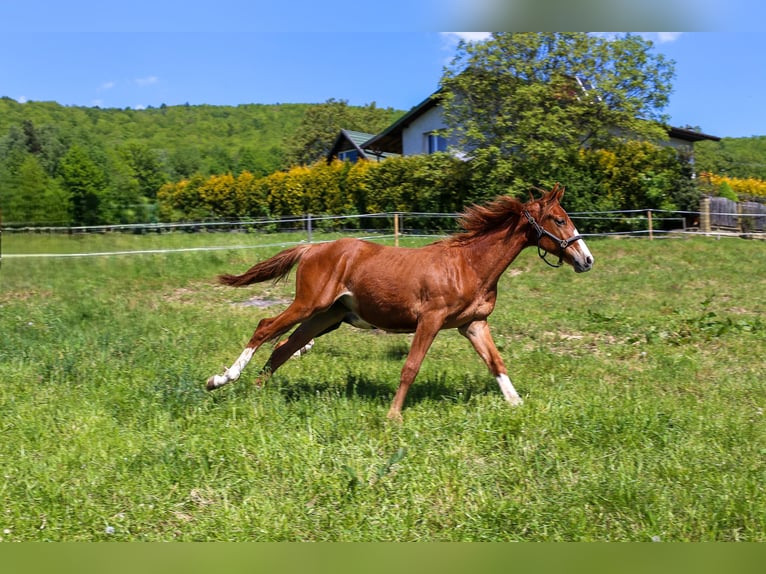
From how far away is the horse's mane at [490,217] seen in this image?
5898 millimetres

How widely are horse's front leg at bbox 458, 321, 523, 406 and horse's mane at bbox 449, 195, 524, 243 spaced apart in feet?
2.77

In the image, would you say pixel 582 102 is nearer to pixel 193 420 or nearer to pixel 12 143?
pixel 12 143

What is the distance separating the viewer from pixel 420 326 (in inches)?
215

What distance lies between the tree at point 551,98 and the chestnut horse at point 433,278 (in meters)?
15.5

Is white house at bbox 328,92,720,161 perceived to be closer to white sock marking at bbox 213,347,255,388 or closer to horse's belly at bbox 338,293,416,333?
horse's belly at bbox 338,293,416,333

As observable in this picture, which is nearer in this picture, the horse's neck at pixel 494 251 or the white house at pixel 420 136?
the horse's neck at pixel 494 251

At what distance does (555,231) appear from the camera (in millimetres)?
5672

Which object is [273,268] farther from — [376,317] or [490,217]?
[490,217]

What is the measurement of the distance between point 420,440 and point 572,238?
7.78 ft

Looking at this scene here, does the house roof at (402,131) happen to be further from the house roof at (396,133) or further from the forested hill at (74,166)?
the forested hill at (74,166)

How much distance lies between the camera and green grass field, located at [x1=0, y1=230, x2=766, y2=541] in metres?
3.46

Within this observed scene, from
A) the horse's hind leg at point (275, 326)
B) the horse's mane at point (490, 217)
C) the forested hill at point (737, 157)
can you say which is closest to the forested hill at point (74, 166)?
the horse's hind leg at point (275, 326)

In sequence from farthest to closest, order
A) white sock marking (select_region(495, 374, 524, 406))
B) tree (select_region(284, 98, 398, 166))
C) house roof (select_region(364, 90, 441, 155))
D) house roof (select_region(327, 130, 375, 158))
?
1. tree (select_region(284, 98, 398, 166))
2. house roof (select_region(327, 130, 375, 158))
3. house roof (select_region(364, 90, 441, 155))
4. white sock marking (select_region(495, 374, 524, 406))

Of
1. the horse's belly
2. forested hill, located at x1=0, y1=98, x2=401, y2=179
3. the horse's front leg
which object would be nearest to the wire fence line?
forested hill, located at x1=0, y1=98, x2=401, y2=179
